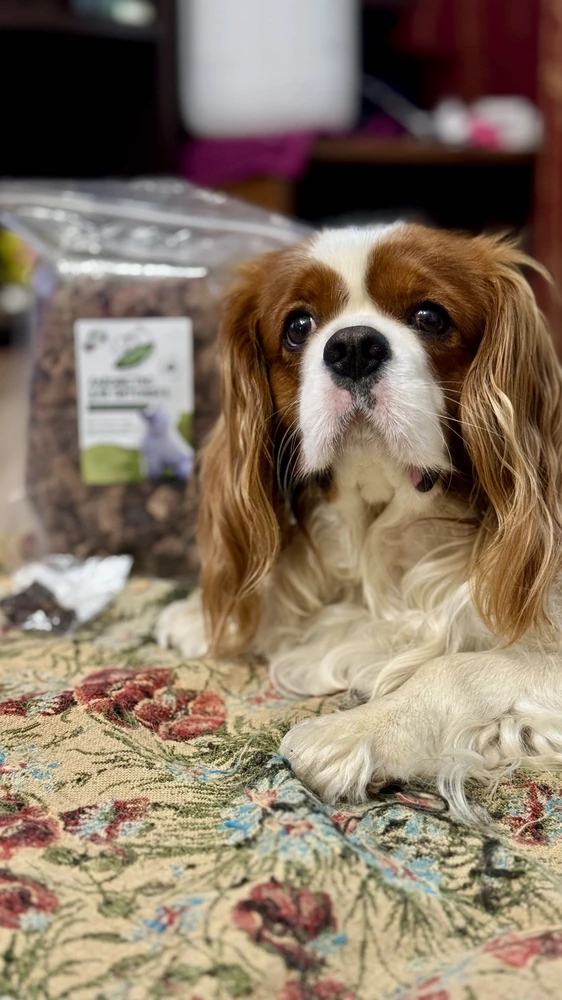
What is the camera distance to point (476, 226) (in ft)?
11.2

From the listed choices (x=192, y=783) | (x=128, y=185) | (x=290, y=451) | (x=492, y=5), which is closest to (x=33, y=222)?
(x=128, y=185)

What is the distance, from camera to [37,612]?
176 cm

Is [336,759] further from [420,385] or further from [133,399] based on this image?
[133,399]

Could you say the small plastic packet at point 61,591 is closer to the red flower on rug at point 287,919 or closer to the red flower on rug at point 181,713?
the red flower on rug at point 181,713

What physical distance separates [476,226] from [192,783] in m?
2.66

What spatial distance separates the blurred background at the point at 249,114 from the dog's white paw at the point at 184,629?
116cm

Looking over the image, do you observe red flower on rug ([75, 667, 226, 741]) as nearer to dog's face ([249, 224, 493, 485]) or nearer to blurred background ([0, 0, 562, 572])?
dog's face ([249, 224, 493, 485])

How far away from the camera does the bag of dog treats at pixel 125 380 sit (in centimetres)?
192

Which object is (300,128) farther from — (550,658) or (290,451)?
(550,658)

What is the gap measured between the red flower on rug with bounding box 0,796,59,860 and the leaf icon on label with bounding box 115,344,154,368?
0.98 meters

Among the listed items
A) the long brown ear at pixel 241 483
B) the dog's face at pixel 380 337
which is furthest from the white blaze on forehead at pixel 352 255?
the long brown ear at pixel 241 483

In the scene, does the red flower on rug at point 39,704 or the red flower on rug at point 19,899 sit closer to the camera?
the red flower on rug at point 19,899

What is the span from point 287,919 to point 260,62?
2356mm

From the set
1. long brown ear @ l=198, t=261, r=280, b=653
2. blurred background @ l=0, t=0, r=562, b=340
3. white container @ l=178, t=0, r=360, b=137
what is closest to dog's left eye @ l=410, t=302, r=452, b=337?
long brown ear @ l=198, t=261, r=280, b=653
